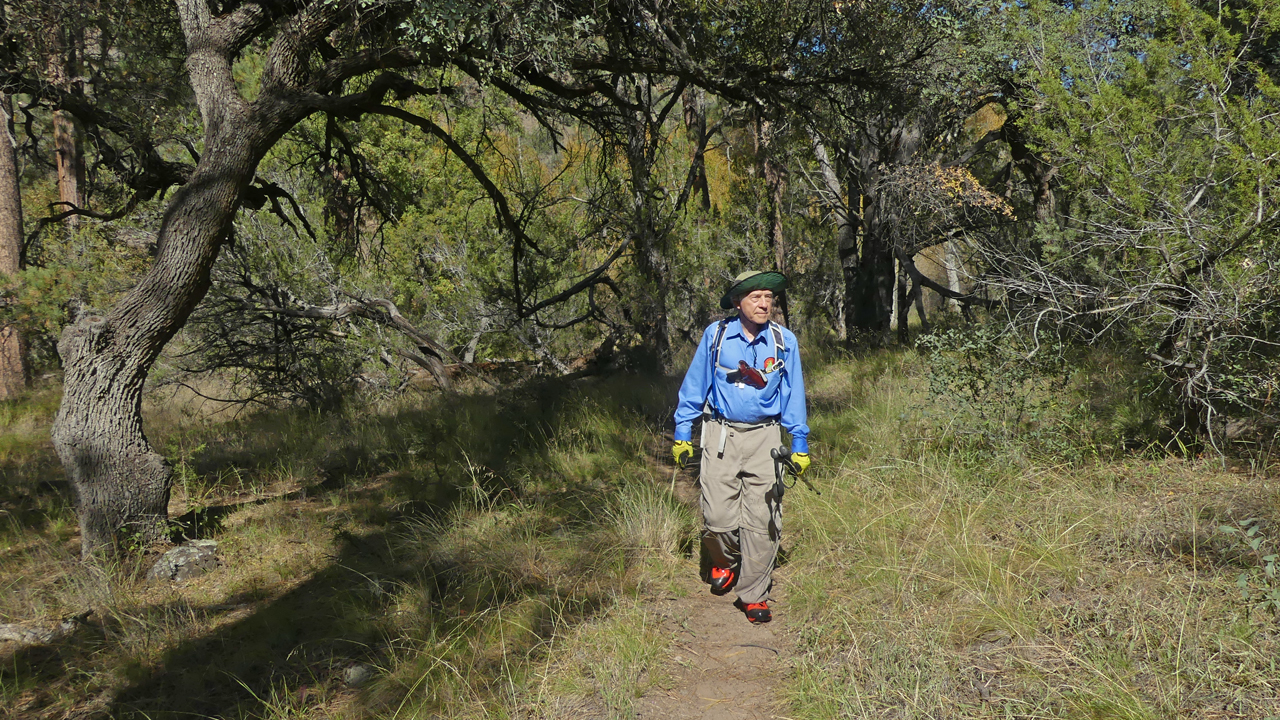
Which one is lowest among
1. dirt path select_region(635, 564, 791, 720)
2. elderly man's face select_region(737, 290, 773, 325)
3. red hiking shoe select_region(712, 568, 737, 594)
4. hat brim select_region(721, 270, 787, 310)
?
dirt path select_region(635, 564, 791, 720)

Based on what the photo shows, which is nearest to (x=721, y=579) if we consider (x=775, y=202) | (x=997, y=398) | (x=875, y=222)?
(x=997, y=398)

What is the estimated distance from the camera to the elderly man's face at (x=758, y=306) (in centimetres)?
391

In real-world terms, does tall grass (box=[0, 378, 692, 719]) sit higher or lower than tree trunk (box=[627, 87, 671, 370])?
lower

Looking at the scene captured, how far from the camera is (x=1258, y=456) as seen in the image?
465 centimetres

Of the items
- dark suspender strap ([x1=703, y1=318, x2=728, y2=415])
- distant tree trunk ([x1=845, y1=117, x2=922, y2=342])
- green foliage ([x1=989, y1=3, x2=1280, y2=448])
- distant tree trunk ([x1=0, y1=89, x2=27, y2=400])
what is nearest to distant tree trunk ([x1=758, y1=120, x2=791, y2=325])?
distant tree trunk ([x1=845, y1=117, x2=922, y2=342])

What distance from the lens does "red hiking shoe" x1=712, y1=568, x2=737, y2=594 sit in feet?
13.8

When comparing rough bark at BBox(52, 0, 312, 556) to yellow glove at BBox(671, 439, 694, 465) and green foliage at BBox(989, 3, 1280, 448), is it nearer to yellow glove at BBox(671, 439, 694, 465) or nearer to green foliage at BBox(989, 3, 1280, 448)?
yellow glove at BBox(671, 439, 694, 465)

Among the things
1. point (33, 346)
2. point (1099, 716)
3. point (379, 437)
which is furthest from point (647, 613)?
point (33, 346)

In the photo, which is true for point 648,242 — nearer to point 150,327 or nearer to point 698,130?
point 698,130

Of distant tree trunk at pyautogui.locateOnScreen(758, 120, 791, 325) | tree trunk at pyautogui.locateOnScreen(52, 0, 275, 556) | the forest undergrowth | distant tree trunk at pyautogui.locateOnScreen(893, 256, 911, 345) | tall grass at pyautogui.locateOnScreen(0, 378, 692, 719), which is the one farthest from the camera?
distant tree trunk at pyautogui.locateOnScreen(758, 120, 791, 325)

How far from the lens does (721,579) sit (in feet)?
13.8

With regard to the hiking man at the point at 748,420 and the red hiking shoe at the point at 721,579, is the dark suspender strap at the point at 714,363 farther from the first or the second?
the red hiking shoe at the point at 721,579

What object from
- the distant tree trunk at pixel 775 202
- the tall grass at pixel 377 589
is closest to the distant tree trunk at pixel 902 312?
the distant tree trunk at pixel 775 202

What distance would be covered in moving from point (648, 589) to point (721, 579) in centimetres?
44
